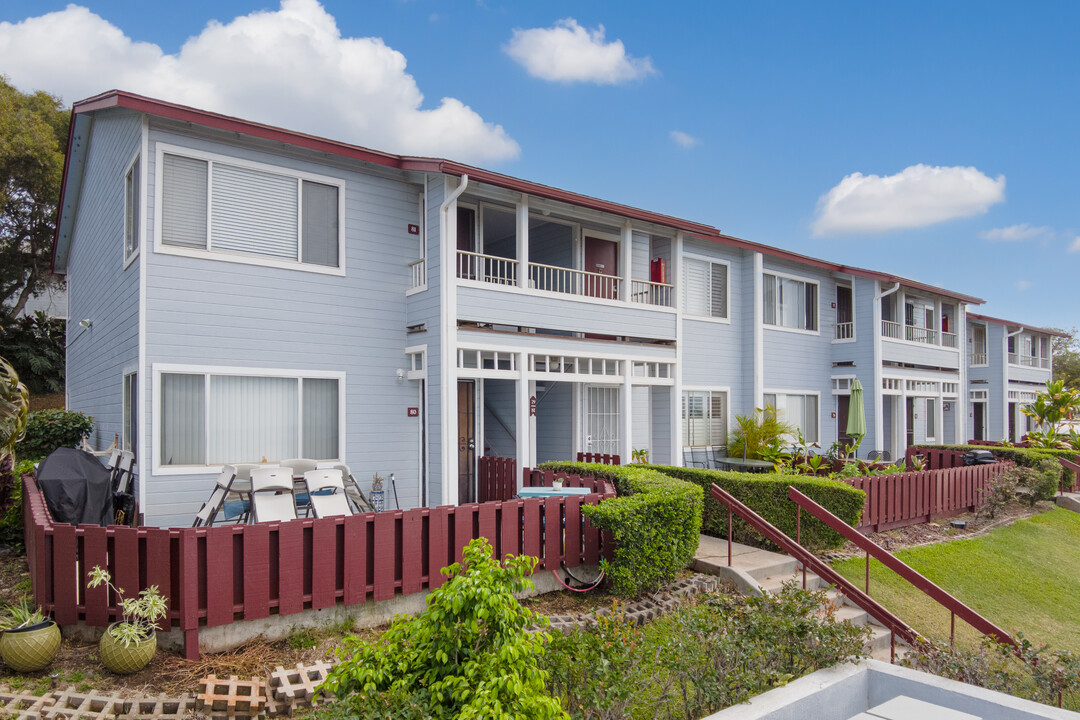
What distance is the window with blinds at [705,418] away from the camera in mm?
16297

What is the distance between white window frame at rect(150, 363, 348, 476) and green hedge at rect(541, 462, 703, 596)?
512cm

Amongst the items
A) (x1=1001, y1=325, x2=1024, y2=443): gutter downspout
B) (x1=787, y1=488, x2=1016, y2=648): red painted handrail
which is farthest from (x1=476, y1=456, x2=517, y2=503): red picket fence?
(x1=1001, y1=325, x2=1024, y2=443): gutter downspout

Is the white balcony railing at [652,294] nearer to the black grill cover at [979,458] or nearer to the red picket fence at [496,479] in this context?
the red picket fence at [496,479]

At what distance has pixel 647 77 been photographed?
23.7 metres

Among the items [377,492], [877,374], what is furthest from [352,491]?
[877,374]

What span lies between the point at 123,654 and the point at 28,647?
690mm

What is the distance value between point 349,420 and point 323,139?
177 inches

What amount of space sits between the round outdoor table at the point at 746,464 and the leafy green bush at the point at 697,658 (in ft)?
35.5

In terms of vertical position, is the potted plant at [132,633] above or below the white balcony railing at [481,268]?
below

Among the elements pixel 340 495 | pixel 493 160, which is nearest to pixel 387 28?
pixel 340 495

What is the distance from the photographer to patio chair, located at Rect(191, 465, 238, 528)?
8234 mm

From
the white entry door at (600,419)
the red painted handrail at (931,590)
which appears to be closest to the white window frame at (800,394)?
the white entry door at (600,419)

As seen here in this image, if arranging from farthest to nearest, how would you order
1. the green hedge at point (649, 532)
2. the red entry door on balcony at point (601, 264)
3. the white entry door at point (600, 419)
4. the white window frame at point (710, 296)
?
the white window frame at point (710, 296), the white entry door at point (600, 419), the red entry door on balcony at point (601, 264), the green hedge at point (649, 532)

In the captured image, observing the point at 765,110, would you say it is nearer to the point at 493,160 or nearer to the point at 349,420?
the point at 349,420
